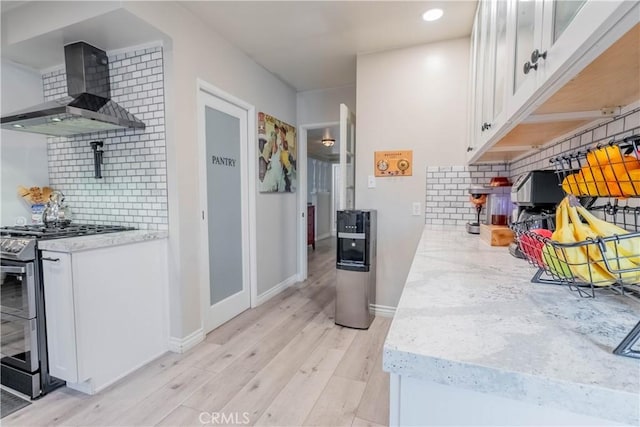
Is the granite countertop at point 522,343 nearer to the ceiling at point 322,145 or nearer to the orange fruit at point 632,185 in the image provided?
the orange fruit at point 632,185

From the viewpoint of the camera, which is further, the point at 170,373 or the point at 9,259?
the point at 170,373

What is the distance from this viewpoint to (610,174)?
0.69 m

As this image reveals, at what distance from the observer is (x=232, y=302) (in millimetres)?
2793

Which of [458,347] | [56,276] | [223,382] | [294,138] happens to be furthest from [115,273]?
[294,138]

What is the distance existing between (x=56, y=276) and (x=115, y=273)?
28 centimetres

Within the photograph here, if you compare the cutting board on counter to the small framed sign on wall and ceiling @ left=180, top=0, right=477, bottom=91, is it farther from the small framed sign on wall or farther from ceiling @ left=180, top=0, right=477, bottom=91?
ceiling @ left=180, top=0, right=477, bottom=91

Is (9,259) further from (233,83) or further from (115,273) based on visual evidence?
(233,83)

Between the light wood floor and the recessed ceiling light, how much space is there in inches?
95.5

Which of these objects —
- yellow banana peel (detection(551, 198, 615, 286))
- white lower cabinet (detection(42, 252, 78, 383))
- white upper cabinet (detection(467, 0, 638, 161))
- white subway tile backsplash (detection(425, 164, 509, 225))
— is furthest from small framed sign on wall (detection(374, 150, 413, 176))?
white lower cabinet (detection(42, 252, 78, 383))

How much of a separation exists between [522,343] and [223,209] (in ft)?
8.10

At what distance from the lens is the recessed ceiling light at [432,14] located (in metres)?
2.09

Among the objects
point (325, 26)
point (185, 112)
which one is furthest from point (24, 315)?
point (325, 26)

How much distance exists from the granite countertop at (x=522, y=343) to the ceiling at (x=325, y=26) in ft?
6.62

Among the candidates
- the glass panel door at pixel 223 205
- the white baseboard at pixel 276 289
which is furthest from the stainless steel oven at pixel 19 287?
the white baseboard at pixel 276 289
